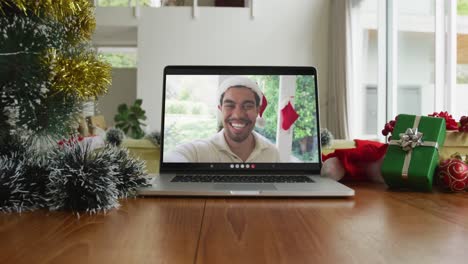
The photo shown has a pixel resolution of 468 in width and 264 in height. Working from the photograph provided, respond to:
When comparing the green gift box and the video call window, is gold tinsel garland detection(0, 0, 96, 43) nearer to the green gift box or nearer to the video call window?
the video call window

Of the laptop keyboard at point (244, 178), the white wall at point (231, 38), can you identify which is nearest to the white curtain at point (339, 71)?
the white wall at point (231, 38)

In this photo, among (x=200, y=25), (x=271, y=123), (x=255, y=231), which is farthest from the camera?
(x=200, y=25)

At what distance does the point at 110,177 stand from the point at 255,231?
0.76 feet

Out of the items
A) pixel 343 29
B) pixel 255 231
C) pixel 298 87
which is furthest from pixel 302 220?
pixel 343 29

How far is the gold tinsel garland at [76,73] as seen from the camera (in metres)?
0.66

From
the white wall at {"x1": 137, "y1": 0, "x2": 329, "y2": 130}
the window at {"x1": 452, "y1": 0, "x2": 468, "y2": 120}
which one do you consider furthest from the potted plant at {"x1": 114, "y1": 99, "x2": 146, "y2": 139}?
the window at {"x1": 452, "y1": 0, "x2": 468, "y2": 120}

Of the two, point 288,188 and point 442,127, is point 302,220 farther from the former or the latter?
point 442,127

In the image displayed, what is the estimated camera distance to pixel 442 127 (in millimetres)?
816

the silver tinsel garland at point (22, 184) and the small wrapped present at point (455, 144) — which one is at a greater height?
the small wrapped present at point (455, 144)

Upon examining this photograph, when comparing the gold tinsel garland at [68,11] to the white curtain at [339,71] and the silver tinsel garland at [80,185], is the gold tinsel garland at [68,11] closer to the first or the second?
the silver tinsel garland at [80,185]

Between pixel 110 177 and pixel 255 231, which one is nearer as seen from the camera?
pixel 255 231

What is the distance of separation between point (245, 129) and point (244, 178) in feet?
0.34

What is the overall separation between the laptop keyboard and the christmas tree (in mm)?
134

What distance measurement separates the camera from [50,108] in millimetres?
669
